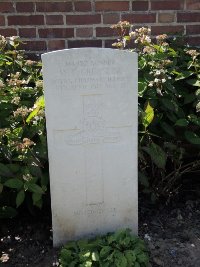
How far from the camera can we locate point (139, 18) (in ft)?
12.3

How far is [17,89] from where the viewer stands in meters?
2.91

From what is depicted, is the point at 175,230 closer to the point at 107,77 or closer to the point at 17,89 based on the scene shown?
the point at 107,77

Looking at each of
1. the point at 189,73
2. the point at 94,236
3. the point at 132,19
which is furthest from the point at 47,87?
the point at 132,19

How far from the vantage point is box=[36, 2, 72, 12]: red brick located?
3.66 m

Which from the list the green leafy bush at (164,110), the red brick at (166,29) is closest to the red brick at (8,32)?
the green leafy bush at (164,110)

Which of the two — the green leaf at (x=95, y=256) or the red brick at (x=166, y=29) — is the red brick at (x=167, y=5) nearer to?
the red brick at (x=166, y=29)

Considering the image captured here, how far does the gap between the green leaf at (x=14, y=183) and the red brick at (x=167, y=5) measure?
74.6 inches

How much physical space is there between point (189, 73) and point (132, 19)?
81 centimetres

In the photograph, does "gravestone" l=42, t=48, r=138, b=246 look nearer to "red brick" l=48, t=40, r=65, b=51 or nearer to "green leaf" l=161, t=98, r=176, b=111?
"green leaf" l=161, t=98, r=176, b=111

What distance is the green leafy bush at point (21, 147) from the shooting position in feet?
8.64

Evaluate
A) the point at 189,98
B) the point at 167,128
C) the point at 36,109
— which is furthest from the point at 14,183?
the point at 189,98

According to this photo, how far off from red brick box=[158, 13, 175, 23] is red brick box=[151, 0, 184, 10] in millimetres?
47

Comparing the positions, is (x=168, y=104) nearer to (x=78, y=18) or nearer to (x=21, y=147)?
(x=21, y=147)

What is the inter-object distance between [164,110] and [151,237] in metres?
0.83
